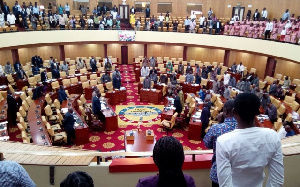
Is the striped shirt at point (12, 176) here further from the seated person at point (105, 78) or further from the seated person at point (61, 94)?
the seated person at point (105, 78)

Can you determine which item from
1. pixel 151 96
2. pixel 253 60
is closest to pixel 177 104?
pixel 151 96

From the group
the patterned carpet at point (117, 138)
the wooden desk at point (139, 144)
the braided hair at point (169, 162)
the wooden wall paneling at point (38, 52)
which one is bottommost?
the patterned carpet at point (117, 138)

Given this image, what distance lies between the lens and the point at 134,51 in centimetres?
2461

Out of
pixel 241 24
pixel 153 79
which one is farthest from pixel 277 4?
pixel 153 79

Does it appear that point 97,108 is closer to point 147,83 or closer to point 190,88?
point 147,83

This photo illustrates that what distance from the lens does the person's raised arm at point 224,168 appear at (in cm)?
190

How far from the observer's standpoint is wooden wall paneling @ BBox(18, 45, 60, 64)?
835 inches

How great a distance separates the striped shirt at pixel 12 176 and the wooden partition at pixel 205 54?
22.6 m

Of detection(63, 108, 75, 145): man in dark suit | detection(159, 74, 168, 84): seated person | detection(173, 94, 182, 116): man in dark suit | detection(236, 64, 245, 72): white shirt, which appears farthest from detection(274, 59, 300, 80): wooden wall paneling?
detection(63, 108, 75, 145): man in dark suit

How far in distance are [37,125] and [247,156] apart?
347 inches

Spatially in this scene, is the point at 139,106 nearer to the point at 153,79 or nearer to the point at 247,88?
the point at 153,79

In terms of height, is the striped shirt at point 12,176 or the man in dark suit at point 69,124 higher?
the striped shirt at point 12,176

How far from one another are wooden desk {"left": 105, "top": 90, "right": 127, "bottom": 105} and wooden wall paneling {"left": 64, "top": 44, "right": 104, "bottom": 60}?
10853mm

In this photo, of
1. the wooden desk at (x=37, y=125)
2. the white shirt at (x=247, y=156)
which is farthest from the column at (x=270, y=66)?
the white shirt at (x=247, y=156)
